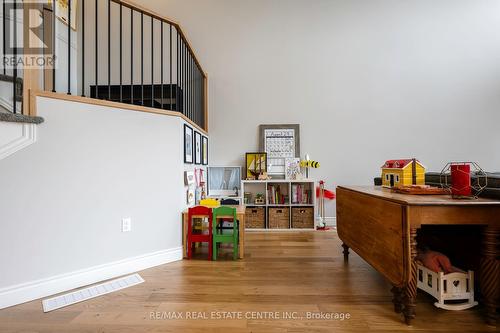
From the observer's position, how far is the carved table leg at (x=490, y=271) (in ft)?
4.27

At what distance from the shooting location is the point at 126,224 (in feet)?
6.92

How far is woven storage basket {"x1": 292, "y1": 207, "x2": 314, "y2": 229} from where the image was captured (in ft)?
11.9

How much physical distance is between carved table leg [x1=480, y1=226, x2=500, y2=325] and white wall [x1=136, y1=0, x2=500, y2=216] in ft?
8.35

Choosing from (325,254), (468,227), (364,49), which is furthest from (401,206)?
(364,49)

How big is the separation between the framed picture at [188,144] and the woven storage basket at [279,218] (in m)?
1.50

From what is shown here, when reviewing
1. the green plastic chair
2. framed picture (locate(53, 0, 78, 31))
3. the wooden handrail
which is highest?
framed picture (locate(53, 0, 78, 31))

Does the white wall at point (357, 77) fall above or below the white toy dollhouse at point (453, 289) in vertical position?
above

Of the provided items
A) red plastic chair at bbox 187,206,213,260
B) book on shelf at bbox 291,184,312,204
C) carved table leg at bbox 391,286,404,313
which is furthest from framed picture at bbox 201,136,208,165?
carved table leg at bbox 391,286,404,313

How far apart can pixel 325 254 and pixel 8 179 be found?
2.65 meters

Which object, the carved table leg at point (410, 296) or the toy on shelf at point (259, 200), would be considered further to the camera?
the toy on shelf at point (259, 200)

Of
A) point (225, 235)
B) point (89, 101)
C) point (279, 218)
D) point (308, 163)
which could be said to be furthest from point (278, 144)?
point (89, 101)

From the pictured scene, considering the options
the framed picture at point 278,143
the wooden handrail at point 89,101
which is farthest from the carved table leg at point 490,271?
the framed picture at point 278,143

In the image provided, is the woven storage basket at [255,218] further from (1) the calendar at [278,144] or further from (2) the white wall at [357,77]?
(2) the white wall at [357,77]

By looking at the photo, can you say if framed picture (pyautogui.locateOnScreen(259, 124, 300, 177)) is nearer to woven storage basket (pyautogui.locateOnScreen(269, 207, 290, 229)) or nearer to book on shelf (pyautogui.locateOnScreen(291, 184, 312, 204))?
book on shelf (pyautogui.locateOnScreen(291, 184, 312, 204))
